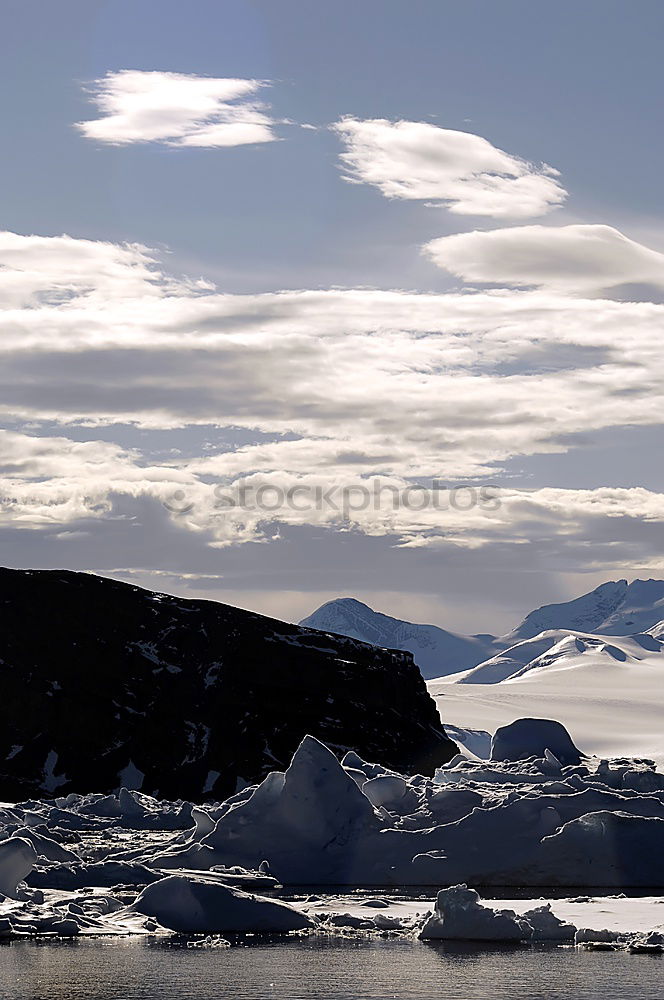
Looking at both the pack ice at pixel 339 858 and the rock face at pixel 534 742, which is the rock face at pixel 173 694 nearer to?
the rock face at pixel 534 742

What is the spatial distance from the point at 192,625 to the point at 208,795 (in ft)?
113

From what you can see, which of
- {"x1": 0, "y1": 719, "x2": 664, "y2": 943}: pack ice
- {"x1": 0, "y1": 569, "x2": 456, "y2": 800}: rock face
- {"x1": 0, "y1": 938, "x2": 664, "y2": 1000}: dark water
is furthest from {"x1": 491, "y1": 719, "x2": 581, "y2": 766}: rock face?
{"x1": 0, "y1": 569, "x2": 456, "y2": 800}: rock face

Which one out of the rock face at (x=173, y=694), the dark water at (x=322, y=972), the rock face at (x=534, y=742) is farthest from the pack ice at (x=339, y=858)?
the rock face at (x=173, y=694)

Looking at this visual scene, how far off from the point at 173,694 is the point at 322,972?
130 m

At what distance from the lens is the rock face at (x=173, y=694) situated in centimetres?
15625

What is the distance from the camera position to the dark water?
127 ft

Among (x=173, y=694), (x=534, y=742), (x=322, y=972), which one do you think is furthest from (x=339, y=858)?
(x=173, y=694)

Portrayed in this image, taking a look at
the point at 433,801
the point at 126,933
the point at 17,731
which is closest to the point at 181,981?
the point at 126,933

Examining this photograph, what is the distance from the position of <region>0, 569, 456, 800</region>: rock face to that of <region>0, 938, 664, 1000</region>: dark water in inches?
4114

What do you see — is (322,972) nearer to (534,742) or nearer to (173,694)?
(534,742)

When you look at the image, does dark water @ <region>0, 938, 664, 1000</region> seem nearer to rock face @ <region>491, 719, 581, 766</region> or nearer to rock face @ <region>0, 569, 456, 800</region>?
rock face @ <region>491, 719, 581, 766</region>

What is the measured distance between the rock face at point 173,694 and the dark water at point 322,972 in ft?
343

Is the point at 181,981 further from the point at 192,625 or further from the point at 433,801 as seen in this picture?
the point at 192,625

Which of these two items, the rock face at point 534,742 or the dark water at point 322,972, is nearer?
the dark water at point 322,972
